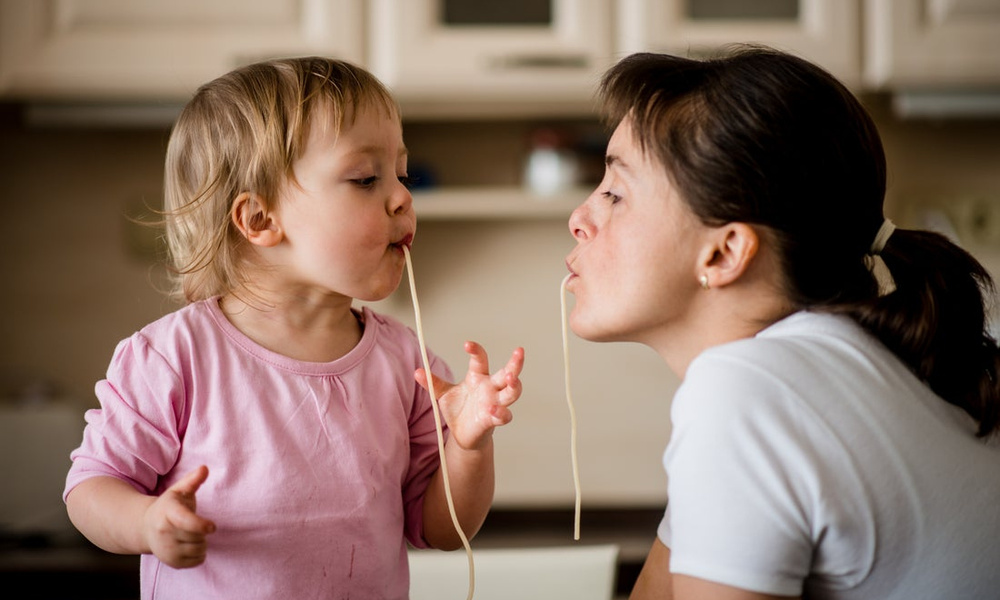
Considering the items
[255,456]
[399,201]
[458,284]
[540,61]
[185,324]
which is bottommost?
[458,284]

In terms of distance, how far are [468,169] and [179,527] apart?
61.1 inches

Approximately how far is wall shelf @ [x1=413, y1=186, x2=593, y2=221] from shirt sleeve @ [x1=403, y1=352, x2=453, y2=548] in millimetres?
973

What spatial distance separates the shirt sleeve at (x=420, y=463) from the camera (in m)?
1.04

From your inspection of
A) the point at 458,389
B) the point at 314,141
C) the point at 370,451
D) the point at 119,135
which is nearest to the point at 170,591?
the point at 370,451

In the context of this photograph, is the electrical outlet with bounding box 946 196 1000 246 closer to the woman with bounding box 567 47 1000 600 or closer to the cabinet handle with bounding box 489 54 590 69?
the cabinet handle with bounding box 489 54 590 69

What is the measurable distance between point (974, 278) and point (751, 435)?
331 millimetres

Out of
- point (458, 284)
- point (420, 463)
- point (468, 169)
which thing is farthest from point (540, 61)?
point (420, 463)

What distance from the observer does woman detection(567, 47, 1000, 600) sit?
2.41ft

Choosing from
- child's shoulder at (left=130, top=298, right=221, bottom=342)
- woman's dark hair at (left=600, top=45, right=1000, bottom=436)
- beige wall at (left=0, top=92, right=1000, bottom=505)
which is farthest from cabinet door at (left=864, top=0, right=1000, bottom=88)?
child's shoulder at (left=130, top=298, right=221, bottom=342)

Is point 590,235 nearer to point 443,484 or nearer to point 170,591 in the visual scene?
point 443,484

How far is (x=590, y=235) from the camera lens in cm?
98

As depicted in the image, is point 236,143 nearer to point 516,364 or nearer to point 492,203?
point 516,364

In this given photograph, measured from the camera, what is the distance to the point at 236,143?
0.97 m

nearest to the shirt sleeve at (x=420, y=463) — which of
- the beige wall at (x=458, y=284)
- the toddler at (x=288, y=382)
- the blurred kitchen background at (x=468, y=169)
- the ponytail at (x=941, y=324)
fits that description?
the toddler at (x=288, y=382)
